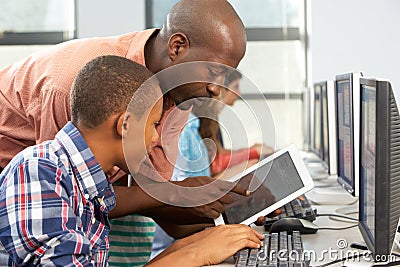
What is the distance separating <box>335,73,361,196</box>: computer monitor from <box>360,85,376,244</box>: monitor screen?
0.45ft

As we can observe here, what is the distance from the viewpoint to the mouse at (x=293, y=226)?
1734mm

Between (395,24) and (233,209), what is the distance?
3332 millimetres

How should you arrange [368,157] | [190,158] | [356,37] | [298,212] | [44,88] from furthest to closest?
1. [356,37]
2. [190,158]
3. [298,212]
4. [44,88]
5. [368,157]

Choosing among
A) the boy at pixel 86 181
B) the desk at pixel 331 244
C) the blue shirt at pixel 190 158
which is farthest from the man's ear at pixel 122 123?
the blue shirt at pixel 190 158

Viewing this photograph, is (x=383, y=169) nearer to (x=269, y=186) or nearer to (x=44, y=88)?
(x=269, y=186)

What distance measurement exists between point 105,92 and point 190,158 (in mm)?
1292

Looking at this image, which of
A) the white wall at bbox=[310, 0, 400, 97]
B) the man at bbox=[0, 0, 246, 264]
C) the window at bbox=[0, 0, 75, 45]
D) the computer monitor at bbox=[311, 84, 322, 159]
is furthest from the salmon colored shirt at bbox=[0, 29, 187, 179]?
the window at bbox=[0, 0, 75, 45]

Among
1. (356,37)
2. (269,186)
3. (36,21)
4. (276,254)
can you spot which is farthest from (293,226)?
→ (36,21)

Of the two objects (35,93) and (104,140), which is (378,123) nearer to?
(104,140)

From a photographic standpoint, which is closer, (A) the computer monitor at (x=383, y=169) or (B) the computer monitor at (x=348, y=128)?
(A) the computer monitor at (x=383, y=169)

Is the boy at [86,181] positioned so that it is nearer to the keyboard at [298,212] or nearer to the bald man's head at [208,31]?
the bald man's head at [208,31]

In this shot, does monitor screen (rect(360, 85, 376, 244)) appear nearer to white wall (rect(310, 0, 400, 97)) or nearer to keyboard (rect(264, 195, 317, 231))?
keyboard (rect(264, 195, 317, 231))

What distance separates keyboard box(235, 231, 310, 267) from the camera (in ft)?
4.49

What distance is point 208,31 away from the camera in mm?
1620
